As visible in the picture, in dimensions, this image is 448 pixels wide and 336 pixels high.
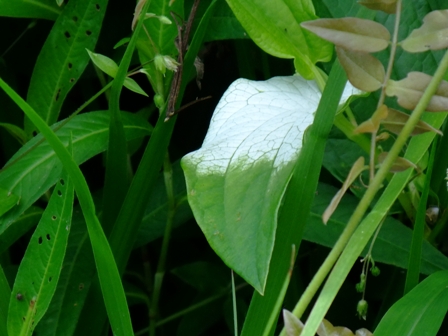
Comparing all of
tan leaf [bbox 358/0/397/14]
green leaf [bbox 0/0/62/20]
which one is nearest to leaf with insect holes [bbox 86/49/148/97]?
green leaf [bbox 0/0/62/20]

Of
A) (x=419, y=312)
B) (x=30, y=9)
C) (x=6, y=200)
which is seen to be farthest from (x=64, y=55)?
(x=419, y=312)

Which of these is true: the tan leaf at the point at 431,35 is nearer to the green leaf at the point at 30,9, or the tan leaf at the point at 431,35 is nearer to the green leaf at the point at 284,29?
the green leaf at the point at 284,29

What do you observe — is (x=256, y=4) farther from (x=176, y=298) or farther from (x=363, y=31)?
(x=176, y=298)

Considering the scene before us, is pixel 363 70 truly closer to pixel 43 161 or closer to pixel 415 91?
pixel 415 91

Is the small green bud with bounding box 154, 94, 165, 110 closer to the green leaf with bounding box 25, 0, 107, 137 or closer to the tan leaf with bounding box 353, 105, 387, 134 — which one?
the green leaf with bounding box 25, 0, 107, 137

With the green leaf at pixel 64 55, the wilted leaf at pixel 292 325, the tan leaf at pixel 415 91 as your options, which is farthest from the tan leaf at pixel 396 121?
the green leaf at pixel 64 55
